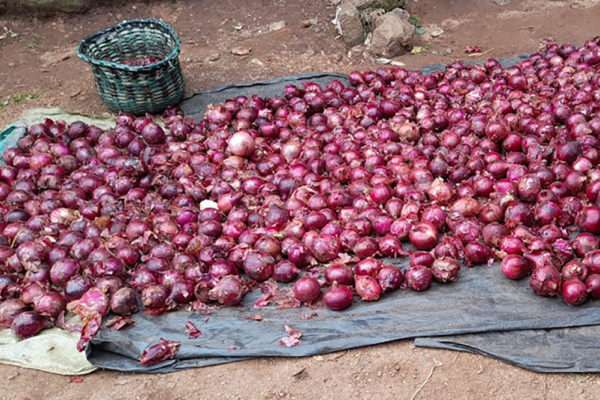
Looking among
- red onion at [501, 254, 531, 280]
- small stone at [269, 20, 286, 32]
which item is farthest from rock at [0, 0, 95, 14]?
red onion at [501, 254, 531, 280]

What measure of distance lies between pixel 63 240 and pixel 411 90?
245 centimetres

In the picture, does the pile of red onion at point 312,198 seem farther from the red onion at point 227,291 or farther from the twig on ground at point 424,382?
the twig on ground at point 424,382

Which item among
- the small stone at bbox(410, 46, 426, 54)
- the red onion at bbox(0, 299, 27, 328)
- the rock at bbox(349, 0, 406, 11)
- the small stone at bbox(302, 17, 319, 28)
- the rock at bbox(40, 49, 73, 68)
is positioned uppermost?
the rock at bbox(349, 0, 406, 11)

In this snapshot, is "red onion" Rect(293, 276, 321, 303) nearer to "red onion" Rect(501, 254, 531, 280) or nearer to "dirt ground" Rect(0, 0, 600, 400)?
"dirt ground" Rect(0, 0, 600, 400)

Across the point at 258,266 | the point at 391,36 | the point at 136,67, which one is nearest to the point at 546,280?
the point at 258,266

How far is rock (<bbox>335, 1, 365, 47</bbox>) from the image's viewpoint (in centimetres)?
550

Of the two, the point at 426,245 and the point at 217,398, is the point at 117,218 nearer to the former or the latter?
the point at 217,398

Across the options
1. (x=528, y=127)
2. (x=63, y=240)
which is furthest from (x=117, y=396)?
(x=528, y=127)

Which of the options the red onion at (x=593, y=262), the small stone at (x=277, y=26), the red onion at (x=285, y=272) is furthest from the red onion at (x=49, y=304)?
the small stone at (x=277, y=26)

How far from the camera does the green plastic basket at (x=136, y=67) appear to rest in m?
4.37

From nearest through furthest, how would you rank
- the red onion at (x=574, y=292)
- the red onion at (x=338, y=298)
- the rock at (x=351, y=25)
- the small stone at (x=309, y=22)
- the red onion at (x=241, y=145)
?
1. the red onion at (x=574, y=292)
2. the red onion at (x=338, y=298)
3. the red onion at (x=241, y=145)
4. the rock at (x=351, y=25)
5. the small stone at (x=309, y=22)

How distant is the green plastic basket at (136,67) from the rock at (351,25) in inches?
61.7

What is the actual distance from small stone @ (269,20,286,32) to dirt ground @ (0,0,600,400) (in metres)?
0.03

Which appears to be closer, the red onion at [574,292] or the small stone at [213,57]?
the red onion at [574,292]
